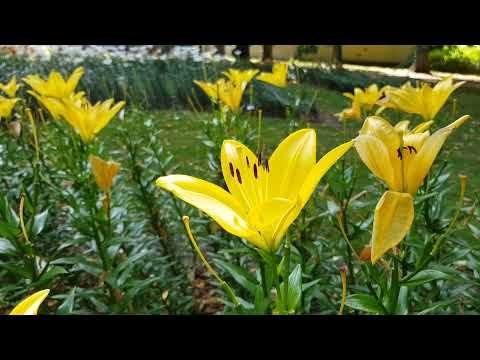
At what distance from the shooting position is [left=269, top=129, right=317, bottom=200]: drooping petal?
319mm

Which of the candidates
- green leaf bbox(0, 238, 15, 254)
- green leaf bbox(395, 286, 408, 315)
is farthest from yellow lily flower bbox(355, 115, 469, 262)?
green leaf bbox(0, 238, 15, 254)

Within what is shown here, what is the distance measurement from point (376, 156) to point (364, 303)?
124 millimetres

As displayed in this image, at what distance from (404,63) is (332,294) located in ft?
1.63

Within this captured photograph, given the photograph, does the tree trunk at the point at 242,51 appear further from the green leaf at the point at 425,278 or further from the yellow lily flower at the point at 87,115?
the green leaf at the point at 425,278

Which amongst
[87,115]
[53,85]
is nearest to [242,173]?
[87,115]

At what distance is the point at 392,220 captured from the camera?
28cm

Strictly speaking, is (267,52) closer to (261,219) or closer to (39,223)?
(39,223)

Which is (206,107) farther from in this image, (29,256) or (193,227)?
(29,256)

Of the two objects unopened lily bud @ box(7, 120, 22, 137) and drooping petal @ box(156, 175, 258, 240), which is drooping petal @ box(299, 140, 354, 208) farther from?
unopened lily bud @ box(7, 120, 22, 137)

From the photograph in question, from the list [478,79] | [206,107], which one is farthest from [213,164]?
[206,107]

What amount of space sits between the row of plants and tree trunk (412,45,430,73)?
0.07m

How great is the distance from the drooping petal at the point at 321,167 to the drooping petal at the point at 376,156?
4cm

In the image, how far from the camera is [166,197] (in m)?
1.21

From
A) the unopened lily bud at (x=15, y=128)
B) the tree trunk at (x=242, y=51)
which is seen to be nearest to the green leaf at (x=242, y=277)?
the unopened lily bud at (x=15, y=128)
